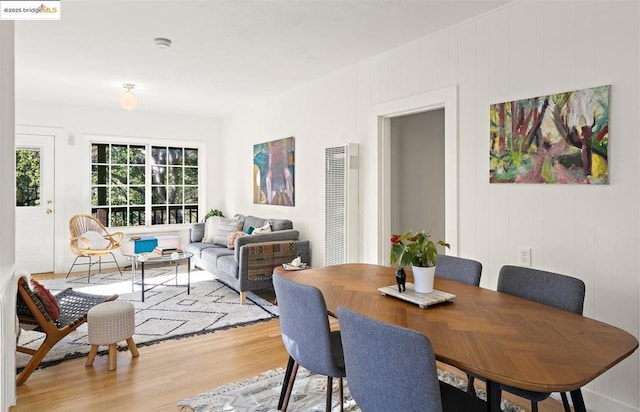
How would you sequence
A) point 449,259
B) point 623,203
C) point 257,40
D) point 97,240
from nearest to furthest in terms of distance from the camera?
point 623,203 → point 449,259 → point 257,40 → point 97,240

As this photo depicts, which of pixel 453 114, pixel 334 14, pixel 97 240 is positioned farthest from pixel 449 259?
pixel 97 240

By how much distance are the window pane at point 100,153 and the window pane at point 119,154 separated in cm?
9

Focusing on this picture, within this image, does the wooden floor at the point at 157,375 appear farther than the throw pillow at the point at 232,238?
No

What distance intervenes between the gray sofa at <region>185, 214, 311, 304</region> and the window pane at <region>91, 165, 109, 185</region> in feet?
8.41

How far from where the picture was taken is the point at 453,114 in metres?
3.15

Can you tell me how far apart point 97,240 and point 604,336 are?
638cm

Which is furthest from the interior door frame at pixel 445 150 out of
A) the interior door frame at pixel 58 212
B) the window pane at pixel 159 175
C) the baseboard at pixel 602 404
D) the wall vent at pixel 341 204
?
the interior door frame at pixel 58 212

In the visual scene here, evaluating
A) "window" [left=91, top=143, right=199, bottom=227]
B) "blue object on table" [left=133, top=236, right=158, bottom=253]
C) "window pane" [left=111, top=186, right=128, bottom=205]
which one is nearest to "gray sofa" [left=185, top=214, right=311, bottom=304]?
"blue object on table" [left=133, top=236, right=158, bottom=253]

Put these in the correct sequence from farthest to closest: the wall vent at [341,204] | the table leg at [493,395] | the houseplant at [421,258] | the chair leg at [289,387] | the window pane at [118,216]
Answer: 1. the window pane at [118,216]
2. the wall vent at [341,204]
3. the chair leg at [289,387]
4. the houseplant at [421,258]
5. the table leg at [493,395]

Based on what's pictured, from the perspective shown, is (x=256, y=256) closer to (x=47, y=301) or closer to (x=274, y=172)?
(x=274, y=172)

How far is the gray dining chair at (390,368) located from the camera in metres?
1.25

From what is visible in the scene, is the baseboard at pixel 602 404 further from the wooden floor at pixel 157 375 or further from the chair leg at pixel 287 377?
the chair leg at pixel 287 377

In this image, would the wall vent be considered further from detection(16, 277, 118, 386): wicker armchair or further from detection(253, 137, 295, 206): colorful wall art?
detection(16, 277, 118, 386): wicker armchair

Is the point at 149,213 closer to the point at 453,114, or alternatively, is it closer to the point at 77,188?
the point at 77,188
